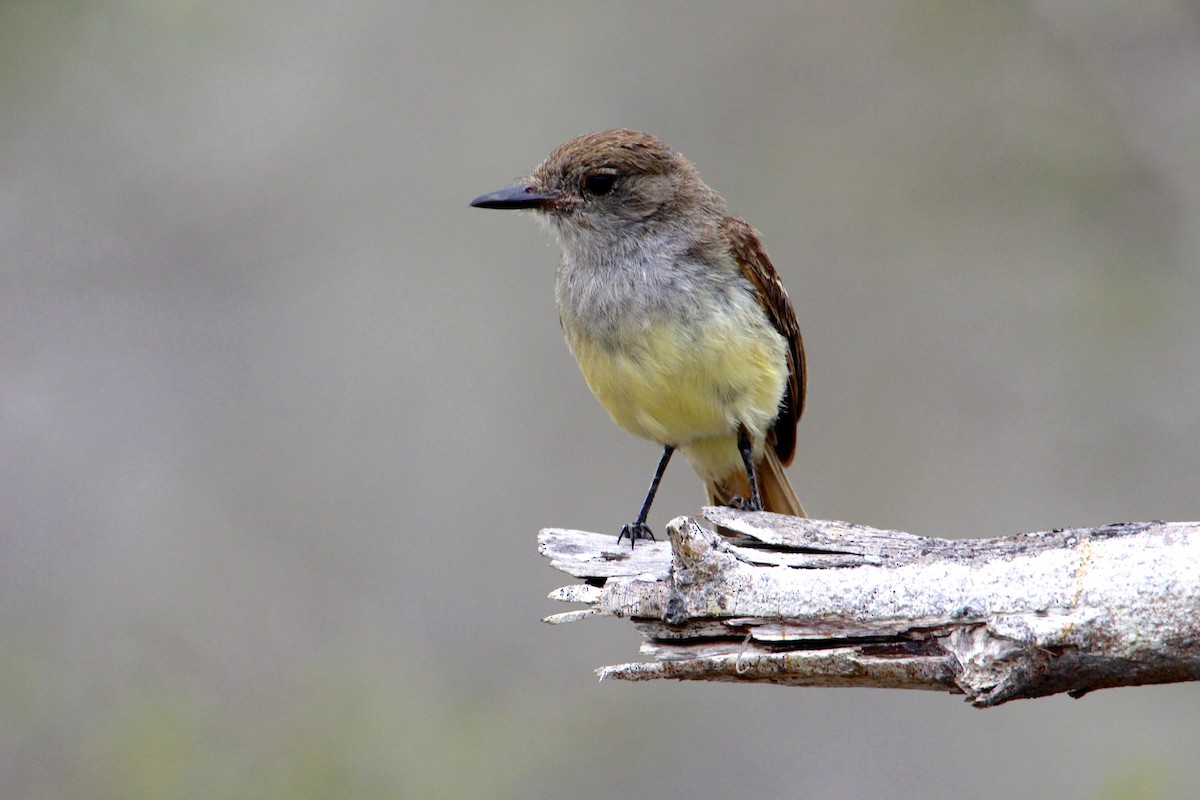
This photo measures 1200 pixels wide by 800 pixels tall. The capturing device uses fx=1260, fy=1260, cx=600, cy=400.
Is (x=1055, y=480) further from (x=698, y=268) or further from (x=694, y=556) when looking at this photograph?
(x=694, y=556)

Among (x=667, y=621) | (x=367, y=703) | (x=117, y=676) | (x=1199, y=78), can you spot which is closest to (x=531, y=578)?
(x=367, y=703)

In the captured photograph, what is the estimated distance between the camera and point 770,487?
18.7ft

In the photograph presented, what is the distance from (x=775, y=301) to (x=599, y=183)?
87 cm

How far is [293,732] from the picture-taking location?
5695 mm

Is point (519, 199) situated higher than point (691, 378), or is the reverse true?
point (519, 199)

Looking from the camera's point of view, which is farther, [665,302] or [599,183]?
[599,183]

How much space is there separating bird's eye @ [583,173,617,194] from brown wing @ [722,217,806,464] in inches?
19.4

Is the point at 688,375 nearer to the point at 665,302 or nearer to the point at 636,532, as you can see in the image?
the point at 665,302

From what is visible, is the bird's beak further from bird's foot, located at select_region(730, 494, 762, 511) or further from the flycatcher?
bird's foot, located at select_region(730, 494, 762, 511)

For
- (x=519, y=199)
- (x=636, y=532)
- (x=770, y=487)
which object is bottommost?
(x=636, y=532)

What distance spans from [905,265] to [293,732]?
4409 mm

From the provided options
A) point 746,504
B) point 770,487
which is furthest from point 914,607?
point 770,487

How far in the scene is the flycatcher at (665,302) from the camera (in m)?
4.75

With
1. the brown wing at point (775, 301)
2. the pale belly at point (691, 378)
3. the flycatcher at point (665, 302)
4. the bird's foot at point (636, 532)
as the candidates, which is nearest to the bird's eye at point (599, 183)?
the flycatcher at point (665, 302)
